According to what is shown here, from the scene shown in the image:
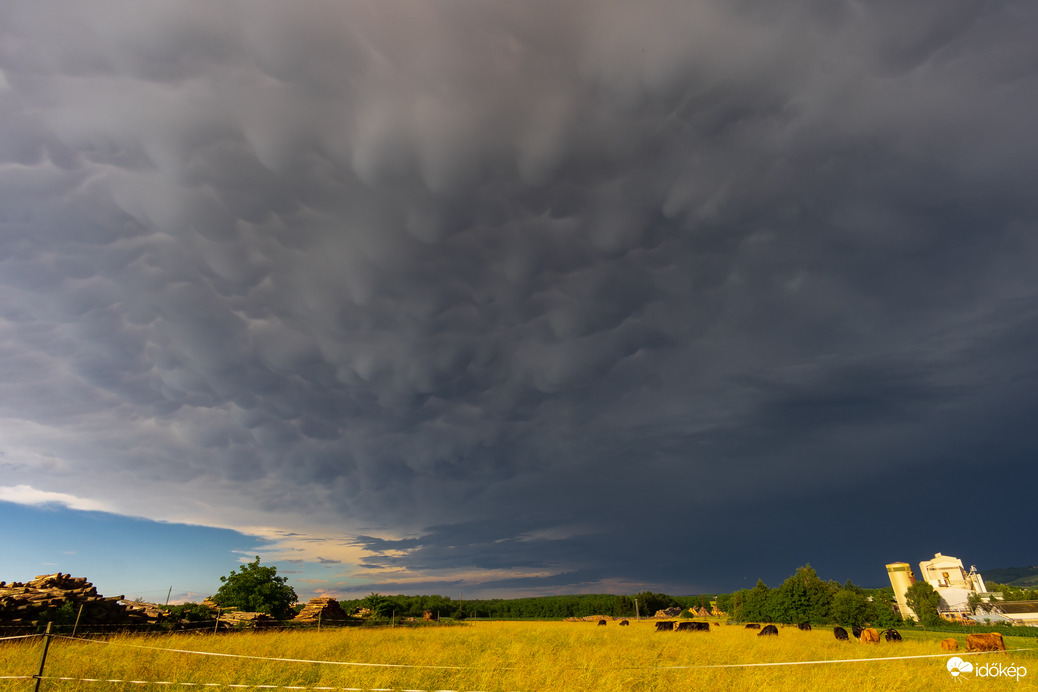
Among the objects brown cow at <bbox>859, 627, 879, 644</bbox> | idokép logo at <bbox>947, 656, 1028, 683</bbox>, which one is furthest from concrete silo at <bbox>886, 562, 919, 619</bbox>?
idokép logo at <bbox>947, 656, 1028, 683</bbox>

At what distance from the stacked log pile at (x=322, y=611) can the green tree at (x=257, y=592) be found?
88.4 inches

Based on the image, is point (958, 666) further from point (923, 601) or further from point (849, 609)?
point (923, 601)

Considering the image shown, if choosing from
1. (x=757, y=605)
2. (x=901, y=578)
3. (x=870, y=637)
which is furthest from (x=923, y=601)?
(x=870, y=637)

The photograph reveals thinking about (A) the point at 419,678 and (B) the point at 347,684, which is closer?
(B) the point at 347,684

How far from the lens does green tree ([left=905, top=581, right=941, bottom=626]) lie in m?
84.8

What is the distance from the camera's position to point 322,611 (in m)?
48.5

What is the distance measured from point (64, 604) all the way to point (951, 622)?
402ft

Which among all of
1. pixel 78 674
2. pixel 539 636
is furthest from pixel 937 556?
pixel 78 674

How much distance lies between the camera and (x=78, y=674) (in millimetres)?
16094

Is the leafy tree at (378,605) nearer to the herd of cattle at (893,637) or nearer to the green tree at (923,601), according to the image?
the herd of cattle at (893,637)

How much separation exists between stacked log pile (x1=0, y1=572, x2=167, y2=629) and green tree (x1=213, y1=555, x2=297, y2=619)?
51.0 ft

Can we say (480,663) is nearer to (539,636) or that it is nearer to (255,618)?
(539,636)

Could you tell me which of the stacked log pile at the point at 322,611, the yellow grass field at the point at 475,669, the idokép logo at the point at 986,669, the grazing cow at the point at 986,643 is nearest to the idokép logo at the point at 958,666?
the idokép logo at the point at 986,669

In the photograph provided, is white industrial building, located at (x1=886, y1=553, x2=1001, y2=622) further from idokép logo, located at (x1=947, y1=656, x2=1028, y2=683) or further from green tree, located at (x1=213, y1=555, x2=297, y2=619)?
green tree, located at (x1=213, y1=555, x2=297, y2=619)
